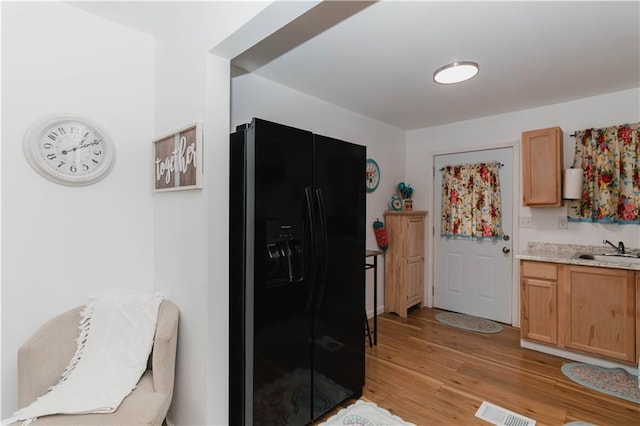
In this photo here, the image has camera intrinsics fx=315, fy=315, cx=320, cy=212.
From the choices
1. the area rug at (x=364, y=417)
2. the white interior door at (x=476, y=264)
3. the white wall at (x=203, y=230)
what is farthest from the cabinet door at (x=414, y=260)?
the white wall at (x=203, y=230)

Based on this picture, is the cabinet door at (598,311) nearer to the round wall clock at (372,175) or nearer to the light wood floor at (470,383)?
the light wood floor at (470,383)

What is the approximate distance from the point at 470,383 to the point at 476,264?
1855mm

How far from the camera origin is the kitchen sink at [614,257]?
108 inches

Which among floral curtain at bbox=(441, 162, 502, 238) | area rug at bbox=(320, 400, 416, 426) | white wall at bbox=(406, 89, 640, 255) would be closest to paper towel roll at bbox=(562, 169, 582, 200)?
white wall at bbox=(406, 89, 640, 255)

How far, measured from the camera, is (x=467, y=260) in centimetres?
411

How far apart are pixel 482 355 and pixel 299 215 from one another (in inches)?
95.8

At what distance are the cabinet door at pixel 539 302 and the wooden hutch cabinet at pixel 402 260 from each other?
1.26 m

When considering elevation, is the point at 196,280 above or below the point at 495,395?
above

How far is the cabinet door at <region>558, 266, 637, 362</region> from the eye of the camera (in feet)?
8.50

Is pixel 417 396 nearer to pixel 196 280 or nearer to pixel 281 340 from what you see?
pixel 281 340

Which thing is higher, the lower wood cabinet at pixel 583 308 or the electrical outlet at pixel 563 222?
the electrical outlet at pixel 563 222

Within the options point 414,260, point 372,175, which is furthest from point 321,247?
point 414,260

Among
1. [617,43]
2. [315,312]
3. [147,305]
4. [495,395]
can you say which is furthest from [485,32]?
[147,305]

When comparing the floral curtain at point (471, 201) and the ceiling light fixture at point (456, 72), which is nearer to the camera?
the ceiling light fixture at point (456, 72)
